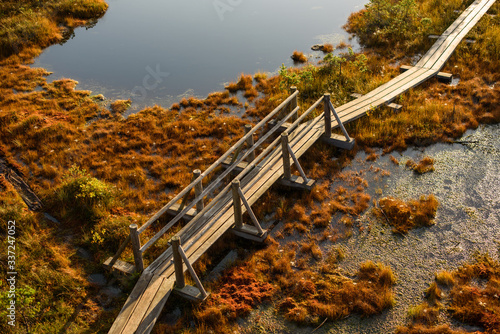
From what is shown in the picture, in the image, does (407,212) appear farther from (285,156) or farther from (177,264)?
(177,264)

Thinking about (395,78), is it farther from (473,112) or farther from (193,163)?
(193,163)

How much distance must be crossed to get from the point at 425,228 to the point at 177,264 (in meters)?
5.36

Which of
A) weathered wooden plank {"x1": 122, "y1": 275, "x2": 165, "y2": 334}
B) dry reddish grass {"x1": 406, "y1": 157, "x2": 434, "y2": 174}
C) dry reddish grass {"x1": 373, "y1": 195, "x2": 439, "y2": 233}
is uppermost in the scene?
weathered wooden plank {"x1": 122, "y1": 275, "x2": 165, "y2": 334}

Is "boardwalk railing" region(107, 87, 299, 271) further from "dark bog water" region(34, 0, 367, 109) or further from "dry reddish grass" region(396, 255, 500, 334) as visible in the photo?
"dark bog water" region(34, 0, 367, 109)

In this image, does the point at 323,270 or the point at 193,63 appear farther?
the point at 193,63

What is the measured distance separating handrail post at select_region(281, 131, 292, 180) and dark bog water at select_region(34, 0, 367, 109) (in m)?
6.84

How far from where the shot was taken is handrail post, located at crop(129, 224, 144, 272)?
758 cm

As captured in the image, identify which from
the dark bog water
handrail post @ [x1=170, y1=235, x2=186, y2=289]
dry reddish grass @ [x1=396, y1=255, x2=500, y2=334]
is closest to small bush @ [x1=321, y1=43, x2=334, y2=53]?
the dark bog water

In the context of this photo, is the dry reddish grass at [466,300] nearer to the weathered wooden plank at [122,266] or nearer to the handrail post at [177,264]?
the handrail post at [177,264]

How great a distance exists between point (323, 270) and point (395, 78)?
29.1 feet

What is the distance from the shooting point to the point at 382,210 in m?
9.79

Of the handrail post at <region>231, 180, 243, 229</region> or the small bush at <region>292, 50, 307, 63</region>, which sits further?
the small bush at <region>292, 50, 307, 63</region>

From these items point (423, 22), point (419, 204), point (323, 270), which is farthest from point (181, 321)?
point (423, 22)

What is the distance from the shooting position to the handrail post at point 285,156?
32.6 feet
